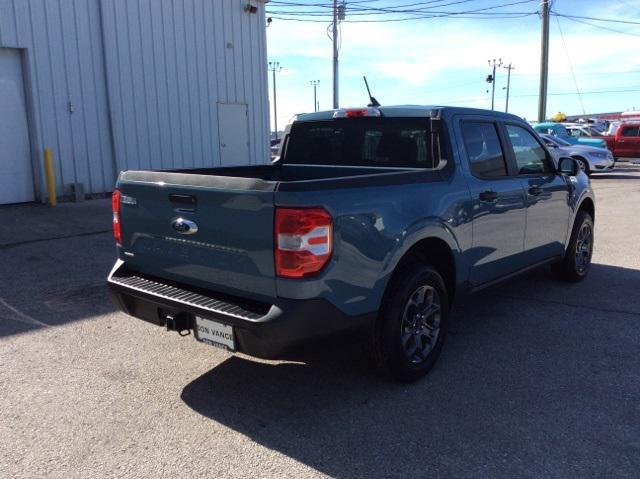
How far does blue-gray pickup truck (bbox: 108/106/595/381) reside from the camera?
122 inches

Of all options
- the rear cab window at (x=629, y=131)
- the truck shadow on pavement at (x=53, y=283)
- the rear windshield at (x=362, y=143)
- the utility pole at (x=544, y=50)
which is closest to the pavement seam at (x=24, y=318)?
the truck shadow on pavement at (x=53, y=283)

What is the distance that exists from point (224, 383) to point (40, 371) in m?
1.31

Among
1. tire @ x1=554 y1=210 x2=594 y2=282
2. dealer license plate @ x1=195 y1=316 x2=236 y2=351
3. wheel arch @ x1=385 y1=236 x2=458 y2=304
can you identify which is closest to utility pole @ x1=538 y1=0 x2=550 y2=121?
tire @ x1=554 y1=210 x2=594 y2=282

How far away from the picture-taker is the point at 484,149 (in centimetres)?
465

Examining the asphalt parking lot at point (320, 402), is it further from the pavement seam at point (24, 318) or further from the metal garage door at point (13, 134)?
the metal garage door at point (13, 134)

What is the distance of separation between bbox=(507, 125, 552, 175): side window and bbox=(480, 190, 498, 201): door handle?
0.72m

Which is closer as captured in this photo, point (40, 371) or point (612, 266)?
point (40, 371)

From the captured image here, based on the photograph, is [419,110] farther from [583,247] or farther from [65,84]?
[65,84]

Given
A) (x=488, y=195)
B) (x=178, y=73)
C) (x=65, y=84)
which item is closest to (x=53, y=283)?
(x=488, y=195)

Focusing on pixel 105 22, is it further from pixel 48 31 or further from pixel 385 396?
pixel 385 396

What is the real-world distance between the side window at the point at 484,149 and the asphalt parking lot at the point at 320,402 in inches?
52.7

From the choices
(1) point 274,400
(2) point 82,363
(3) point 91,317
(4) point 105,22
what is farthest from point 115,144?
(1) point 274,400

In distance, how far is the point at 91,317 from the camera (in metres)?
5.20

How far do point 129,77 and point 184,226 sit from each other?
1067cm
